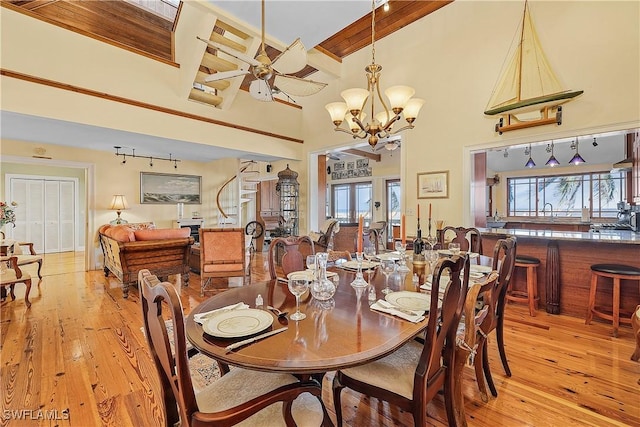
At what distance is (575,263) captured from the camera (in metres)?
3.13

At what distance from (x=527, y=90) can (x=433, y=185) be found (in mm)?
1638

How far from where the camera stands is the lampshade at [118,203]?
231 inches

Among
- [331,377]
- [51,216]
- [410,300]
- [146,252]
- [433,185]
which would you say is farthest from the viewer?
[51,216]

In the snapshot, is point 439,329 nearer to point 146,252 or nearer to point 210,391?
point 210,391

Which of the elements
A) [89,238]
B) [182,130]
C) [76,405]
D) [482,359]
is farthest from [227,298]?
[89,238]

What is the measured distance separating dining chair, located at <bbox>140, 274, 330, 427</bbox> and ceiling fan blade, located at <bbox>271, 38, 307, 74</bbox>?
8.51 ft

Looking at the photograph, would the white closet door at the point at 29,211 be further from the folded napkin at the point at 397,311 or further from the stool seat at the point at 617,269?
the stool seat at the point at 617,269

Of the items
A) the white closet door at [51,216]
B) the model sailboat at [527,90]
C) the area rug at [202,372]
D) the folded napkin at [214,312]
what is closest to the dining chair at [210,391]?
the folded napkin at [214,312]

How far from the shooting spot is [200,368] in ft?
7.14

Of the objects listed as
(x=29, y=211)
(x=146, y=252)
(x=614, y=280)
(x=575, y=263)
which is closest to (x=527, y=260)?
(x=575, y=263)

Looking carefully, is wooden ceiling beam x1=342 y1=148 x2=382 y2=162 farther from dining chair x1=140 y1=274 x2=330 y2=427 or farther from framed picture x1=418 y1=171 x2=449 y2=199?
dining chair x1=140 y1=274 x2=330 y2=427

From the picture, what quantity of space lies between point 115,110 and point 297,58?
2748 millimetres

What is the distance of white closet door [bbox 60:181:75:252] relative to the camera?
24.9 ft

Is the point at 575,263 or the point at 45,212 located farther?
the point at 45,212
